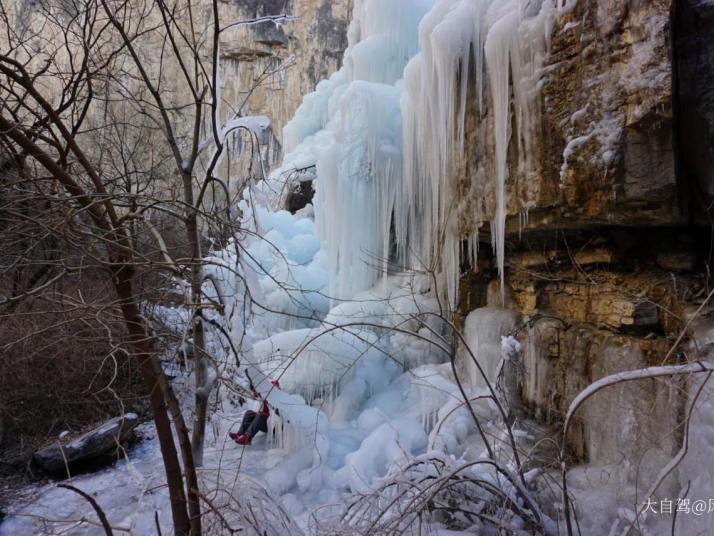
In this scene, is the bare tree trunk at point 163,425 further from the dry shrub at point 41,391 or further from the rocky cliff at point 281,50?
the rocky cliff at point 281,50

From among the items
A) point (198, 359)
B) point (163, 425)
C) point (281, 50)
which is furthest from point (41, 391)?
point (281, 50)

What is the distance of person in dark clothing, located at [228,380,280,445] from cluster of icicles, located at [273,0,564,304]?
2.02 meters

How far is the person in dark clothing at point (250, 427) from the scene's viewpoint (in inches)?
164

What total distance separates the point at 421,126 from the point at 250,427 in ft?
11.4

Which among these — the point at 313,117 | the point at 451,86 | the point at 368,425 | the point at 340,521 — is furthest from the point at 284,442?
the point at 313,117

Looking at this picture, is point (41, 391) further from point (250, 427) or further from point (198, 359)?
point (198, 359)

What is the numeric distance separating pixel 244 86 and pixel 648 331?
17.7m

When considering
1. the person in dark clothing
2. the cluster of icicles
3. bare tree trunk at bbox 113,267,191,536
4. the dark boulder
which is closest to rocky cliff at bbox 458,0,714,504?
the cluster of icicles

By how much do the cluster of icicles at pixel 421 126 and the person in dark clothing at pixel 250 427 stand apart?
2.02 metres

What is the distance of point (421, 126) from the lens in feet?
14.7

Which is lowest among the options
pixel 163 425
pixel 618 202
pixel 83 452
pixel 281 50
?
pixel 83 452

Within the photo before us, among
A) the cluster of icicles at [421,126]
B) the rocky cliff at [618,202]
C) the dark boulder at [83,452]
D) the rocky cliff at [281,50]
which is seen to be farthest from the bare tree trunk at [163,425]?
the rocky cliff at [281,50]

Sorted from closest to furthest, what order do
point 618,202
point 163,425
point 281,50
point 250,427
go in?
point 163,425 < point 618,202 < point 250,427 < point 281,50

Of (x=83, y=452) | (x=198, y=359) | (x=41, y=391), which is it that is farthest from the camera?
(x=41, y=391)
